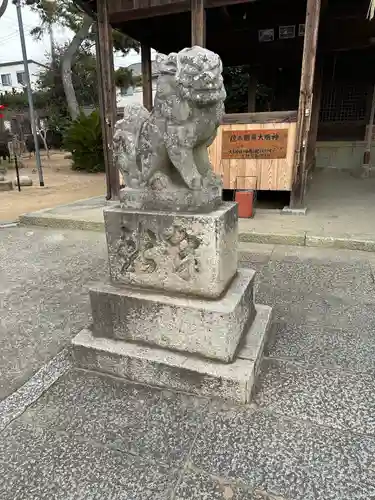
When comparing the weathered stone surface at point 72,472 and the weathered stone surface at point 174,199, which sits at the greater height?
the weathered stone surface at point 174,199

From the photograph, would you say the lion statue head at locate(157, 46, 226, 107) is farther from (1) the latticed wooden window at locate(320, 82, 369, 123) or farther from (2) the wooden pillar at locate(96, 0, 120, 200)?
(1) the latticed wooden window at locate(320, 82, 369, 123)

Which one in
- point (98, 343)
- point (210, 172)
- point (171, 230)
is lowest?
point (98, 343)

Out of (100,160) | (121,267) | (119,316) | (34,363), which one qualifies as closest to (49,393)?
(34,363)

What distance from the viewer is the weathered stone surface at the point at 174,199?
187 centimetres

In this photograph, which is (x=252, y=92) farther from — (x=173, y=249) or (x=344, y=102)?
(x=173, y=249)

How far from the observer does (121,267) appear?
2.07 meters

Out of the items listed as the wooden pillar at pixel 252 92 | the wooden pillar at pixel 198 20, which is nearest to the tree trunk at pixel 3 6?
the wooden pillar at pixel 252 92

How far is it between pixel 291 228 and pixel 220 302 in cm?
299

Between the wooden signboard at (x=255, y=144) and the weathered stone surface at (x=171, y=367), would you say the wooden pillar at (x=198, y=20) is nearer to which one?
the wooden signboard at (x=255, y=144)

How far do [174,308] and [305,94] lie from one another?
412 centimetres

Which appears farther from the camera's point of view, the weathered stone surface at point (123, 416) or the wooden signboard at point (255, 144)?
the wooden signboard at point (255, 144)

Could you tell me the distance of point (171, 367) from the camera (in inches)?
73.5

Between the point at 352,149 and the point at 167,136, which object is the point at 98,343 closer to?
the point at 167,136

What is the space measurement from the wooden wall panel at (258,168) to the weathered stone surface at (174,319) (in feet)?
11.5
